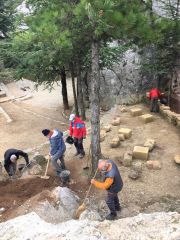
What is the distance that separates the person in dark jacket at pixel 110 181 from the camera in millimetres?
7188

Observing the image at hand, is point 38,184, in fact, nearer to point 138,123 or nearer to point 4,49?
point 138,123

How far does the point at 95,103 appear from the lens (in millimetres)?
9109

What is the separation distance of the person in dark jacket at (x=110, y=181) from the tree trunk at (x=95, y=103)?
80.5 inches

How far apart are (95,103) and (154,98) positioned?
6191 millimetres

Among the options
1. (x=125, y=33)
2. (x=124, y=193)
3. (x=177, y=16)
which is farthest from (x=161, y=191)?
(x=177, y=16)

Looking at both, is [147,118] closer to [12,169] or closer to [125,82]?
[125,82]

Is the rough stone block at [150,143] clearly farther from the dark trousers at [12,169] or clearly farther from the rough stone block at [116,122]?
the dark trousers at [12,169]

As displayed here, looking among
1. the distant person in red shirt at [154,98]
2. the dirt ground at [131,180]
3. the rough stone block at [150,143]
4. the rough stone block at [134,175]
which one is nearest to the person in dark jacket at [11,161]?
the dirt ground at [131,180]

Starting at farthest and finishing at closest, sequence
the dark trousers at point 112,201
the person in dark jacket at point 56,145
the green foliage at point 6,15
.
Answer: the green foliage at point 6,15, the person in dark jacket at point 56,145, the dark trousers at point 112,201

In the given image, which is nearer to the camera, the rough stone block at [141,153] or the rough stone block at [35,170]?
the rough stone block at [35,170]

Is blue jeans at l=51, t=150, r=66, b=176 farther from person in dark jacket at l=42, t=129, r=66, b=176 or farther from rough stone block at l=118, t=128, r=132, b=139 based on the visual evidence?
rough stone block at l=118, t=128, r=132, b=139

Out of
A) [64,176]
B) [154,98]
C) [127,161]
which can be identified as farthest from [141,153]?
[154,98]

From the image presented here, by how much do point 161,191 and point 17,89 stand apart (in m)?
19.4

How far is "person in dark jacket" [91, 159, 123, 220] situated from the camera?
719 centimetres
